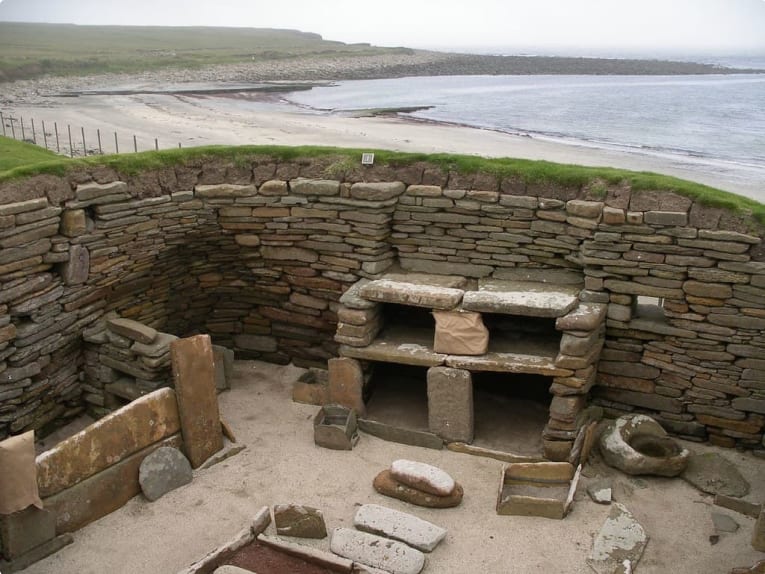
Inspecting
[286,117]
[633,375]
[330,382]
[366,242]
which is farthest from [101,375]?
[286,117]

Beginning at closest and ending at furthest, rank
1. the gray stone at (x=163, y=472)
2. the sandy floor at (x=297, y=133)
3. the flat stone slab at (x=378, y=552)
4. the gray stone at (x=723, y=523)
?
1. the flat stone slab at (x=378, y=552)
2. the gray stone at (x=723, y=523)
3. the gray stone at (x=163, y=472)
4. the sandy floor at (x=297, y=133)

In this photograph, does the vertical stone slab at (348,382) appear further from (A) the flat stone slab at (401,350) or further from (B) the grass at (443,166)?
(B) the grass at (443,166)

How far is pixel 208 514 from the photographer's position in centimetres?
680

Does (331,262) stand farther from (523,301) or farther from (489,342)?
(523,301)

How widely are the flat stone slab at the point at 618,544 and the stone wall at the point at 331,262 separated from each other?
208 centimetres

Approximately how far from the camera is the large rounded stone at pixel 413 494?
22.6ft

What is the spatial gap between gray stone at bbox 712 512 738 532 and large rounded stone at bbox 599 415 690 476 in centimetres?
67

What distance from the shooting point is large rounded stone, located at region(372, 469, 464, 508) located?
22.6ft

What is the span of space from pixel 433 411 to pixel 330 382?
4.28 ft

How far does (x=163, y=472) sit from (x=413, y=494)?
8.02 feet

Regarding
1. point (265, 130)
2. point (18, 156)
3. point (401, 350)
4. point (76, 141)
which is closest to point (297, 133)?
point (265, 130)

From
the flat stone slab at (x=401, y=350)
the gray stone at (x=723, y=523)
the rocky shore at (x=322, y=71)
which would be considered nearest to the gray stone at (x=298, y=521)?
the flat stone slab at (x=401, y=350)

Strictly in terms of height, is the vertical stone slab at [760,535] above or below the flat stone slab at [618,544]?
above

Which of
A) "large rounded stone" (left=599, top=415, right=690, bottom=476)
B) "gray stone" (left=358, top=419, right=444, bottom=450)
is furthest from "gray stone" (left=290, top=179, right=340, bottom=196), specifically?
"large rounded stone" (left=599, top=415, right=690, bottom=476)
